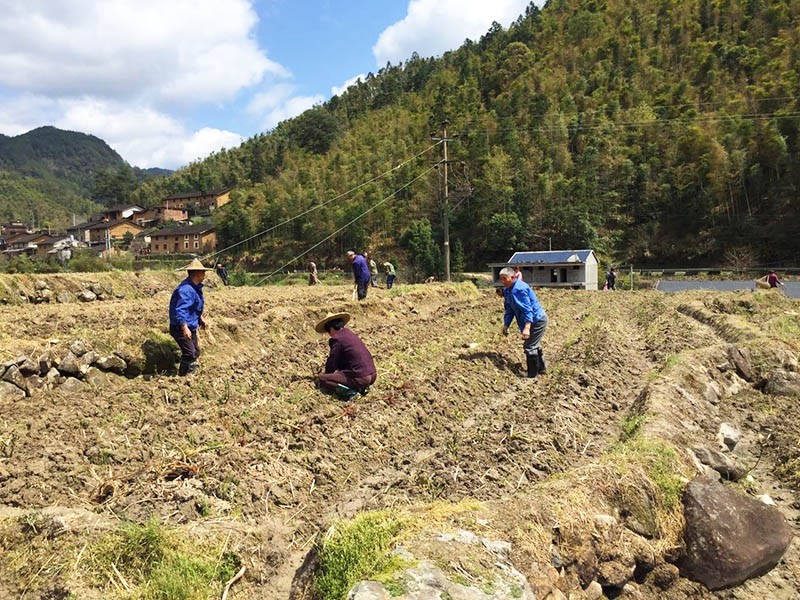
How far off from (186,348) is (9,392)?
2.00 metres

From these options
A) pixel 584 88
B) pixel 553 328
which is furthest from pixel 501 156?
pixel 553 328

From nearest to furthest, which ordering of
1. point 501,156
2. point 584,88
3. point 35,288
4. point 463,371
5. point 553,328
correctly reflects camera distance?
point 463,371 < point 553,328 < point 35,288 < point 501,156 < point 584,88

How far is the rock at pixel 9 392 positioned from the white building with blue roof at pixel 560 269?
1100 inches

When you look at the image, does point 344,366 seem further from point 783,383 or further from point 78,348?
point 783,383

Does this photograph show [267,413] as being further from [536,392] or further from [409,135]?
[409,135]

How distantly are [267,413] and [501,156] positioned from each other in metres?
52.0

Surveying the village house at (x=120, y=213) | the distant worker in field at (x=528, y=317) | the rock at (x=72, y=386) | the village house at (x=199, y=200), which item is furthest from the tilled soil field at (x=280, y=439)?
the village house at (x=120, y=213)

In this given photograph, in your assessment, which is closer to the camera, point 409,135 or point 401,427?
point 401,427

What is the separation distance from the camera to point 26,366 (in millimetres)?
6562

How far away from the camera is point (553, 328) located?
40.4 feet

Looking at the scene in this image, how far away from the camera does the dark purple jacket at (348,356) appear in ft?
21.8

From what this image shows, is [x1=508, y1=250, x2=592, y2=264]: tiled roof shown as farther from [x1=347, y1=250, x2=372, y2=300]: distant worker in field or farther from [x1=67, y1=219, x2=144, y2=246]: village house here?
[x1=67, y1=219, x2=144, y2=246]: village house

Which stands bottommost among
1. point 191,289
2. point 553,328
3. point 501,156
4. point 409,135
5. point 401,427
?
point 553,328

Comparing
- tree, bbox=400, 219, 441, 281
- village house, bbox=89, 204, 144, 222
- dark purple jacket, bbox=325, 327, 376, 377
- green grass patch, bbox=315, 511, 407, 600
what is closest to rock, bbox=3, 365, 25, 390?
dark purple jacket, bbox=325, 327, 376, 377
